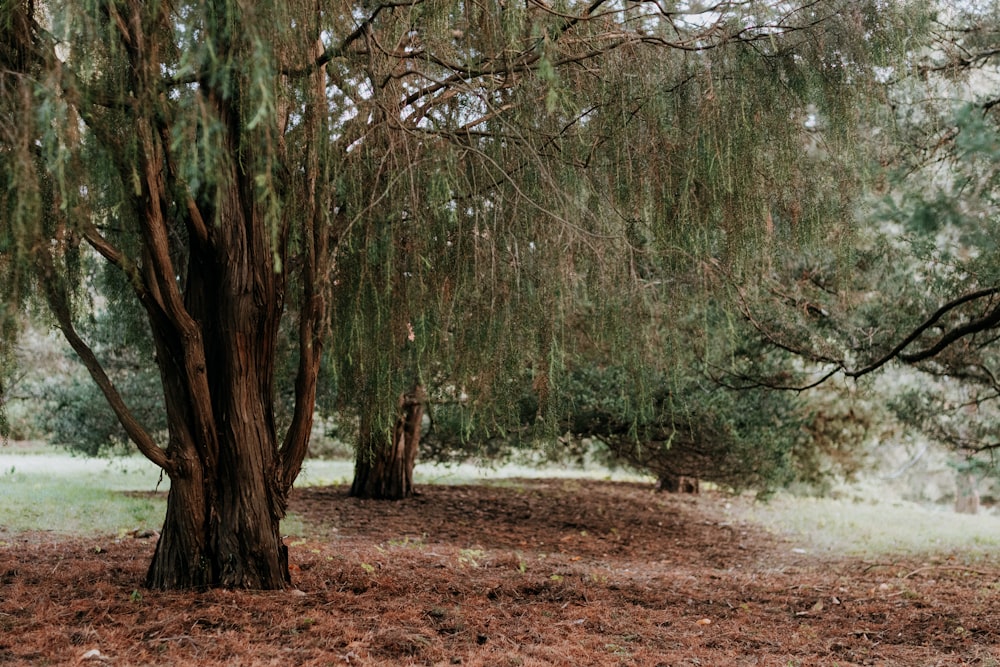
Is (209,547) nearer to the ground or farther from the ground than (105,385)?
nearer to the ground

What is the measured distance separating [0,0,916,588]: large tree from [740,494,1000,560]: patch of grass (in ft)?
20.1

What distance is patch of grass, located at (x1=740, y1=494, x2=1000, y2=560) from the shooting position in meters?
9.27

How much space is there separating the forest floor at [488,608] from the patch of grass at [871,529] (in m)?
1.17

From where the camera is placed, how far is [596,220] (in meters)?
4.15

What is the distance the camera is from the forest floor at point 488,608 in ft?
11.7

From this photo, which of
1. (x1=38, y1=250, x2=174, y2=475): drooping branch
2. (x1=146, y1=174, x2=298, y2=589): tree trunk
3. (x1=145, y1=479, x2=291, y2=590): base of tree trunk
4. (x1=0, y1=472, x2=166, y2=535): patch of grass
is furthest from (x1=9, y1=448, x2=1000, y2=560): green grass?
(x1=38, y1=250, x2=174, y2=475): drooping branch

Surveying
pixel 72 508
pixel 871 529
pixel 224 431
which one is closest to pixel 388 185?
pixel 224 431

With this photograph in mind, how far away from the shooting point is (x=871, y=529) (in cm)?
1116

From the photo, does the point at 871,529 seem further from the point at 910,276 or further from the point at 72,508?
the point at 72,508

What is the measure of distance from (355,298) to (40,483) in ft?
28.4

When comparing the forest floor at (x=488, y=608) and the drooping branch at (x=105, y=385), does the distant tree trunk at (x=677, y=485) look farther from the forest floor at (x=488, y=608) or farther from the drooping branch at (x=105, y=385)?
the drooping branch at (x=105, y=385)

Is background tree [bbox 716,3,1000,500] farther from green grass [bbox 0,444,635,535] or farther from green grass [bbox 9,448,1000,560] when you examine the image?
green grass [bbox 0,444,635,535]

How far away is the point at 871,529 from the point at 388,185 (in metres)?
9.83

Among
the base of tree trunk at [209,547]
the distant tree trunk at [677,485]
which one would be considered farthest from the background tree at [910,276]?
the distant tree trunk at [677,485]
